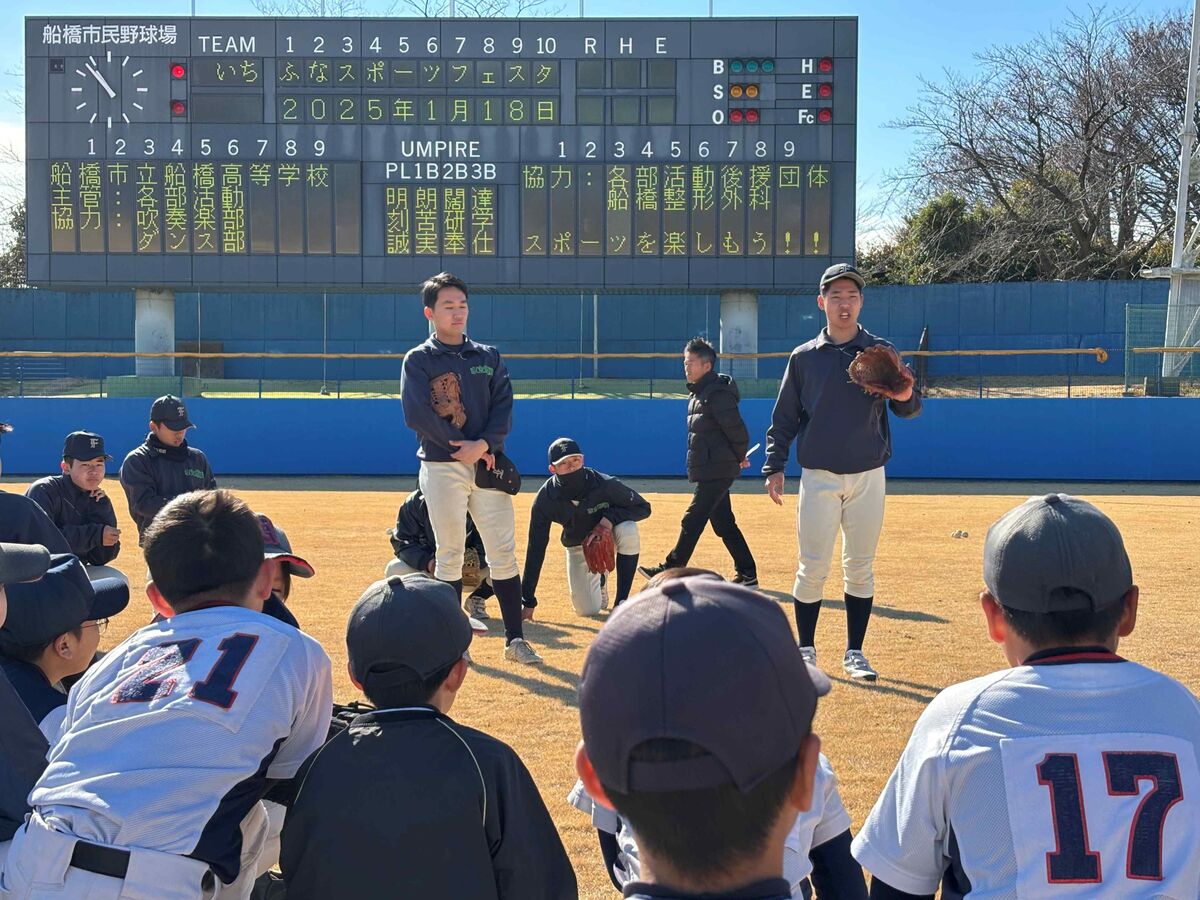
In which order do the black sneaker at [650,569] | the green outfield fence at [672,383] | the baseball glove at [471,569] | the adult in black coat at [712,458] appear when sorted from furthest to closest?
the green outfield fence at [672,383] < the black sneaker at [650,569] < the adult in black coat at [712,458] < the baseball glove at [471,569]

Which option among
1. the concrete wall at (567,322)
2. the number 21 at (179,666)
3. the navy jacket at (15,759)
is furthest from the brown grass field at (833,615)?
the concrete wall at (567,322)

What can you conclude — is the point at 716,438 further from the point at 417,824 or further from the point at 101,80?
the point at 101,80

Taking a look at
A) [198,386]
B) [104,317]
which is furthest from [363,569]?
[104,317]

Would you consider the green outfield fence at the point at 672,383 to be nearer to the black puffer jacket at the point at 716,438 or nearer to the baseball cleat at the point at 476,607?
the black puffer jacket at the point at 716,438

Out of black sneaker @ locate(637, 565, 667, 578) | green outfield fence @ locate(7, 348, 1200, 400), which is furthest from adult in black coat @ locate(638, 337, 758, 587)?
green outfield fence @ locate(7, 348, 1200, 400)

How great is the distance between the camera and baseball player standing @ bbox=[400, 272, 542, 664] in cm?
653

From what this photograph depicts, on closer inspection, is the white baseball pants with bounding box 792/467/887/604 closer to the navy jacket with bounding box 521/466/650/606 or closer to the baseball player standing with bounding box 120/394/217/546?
the navy jacket with bounding box 521/466/650/606

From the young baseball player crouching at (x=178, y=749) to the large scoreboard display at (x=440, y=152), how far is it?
1684 centimetres

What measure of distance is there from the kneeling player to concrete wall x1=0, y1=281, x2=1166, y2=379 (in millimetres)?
21423

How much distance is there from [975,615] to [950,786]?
6044 mm

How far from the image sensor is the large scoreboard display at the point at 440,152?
18.8m

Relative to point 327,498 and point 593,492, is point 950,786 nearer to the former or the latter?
point 593,492

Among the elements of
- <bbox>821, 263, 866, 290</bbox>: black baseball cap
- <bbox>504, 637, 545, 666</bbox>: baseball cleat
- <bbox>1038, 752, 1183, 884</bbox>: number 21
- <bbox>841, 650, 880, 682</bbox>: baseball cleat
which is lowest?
<bbox>504, 637, 545, 666</bbox>: baseball cleat

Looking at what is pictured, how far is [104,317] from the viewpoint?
109ft
